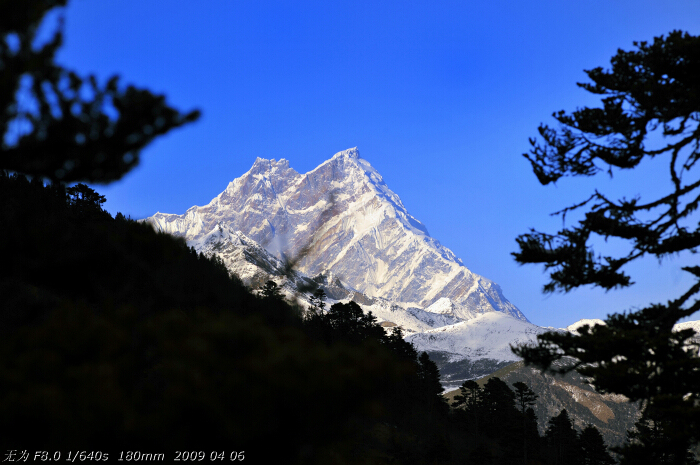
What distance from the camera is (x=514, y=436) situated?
4922cm

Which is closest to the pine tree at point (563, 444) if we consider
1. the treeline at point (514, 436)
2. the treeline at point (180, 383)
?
the treeline at point (514, 436)

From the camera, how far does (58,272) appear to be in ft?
17.2

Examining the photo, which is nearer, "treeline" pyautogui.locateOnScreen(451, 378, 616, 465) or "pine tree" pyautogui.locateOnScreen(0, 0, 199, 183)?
"pine tree" pyautogui.locateOnScreen(0, 0, 199, 183)

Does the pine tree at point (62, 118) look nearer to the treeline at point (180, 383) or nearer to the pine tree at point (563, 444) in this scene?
the treeline at point (180, 383)

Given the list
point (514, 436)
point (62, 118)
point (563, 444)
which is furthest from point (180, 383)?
point (563, 444)

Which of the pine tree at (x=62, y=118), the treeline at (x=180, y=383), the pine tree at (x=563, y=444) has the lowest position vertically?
the pine tree at (x=563, y=444)

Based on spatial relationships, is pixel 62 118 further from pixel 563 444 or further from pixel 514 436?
pixel 563 444

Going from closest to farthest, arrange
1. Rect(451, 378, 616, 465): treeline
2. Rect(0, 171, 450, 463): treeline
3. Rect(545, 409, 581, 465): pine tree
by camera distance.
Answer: Rect(0, 171, 450, 463): treeline → Rect(451, 378, 616, 465): treeline → Rect(545, 409, 581, 465): pine tree

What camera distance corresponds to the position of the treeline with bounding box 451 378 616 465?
4856 centimetres

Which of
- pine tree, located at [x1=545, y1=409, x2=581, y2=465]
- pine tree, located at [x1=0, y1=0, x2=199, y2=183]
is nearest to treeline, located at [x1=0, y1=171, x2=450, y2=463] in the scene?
pine tree, located at [x1=0, y1=0, x2=199, y2=183]

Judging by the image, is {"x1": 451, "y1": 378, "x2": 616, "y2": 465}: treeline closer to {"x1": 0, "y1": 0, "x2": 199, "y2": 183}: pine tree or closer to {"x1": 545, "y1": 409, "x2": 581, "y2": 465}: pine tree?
{"x1": 545, "y1": 409, "x2": 581, "y2": 465}: pine tree

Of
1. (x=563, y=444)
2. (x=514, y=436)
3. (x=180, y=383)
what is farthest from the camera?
(x=563, y=444)

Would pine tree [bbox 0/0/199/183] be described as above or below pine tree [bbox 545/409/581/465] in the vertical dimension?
above

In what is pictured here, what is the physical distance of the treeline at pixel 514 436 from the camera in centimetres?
4856
